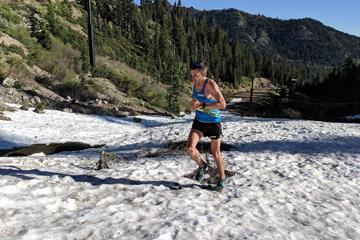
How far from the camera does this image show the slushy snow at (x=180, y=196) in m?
5.79

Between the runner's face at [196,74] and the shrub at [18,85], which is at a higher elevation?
the runner's face at [196,74]

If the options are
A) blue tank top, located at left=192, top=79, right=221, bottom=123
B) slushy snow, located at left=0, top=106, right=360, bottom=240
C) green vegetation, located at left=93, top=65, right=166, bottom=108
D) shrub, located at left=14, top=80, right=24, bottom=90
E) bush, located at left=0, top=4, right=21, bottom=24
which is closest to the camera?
slushy snow, located at left=0, top=106, right=360, bottom=240

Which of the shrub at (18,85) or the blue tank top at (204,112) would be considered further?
the shrub at (18,85)

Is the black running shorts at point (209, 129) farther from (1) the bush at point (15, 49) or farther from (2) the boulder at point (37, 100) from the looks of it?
(1) the bush at point (15, 49)

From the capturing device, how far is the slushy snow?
579 centimetres

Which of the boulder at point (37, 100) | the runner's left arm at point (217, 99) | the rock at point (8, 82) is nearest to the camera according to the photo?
the runner's left arm at point (217, 99)

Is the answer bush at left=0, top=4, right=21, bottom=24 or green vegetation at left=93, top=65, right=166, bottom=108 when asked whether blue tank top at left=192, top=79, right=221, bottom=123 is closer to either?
green vegetation at left=93, top=65, right=166, bottom=108

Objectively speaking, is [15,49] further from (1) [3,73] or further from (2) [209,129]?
(2) [209,129]

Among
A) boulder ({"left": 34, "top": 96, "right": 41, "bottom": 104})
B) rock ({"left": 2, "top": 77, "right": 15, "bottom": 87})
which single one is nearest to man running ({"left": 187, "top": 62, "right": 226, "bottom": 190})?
Result: boulder ({"left": 34, "top": 96, "right": 41, "bottom": 104})

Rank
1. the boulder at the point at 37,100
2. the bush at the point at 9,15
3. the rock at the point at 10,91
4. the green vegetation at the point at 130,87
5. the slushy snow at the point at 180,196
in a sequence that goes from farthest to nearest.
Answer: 1. the bush at the point at 9,15
2. the green vegetation at the point at 130,87
3. the boulder at the point at 37,100
4. the rock at the point at 10,91
5. the slushy snow at the point at 180,196

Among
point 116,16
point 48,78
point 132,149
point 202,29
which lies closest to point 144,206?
point 132,149

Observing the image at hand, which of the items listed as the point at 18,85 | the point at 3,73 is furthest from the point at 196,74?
the point at 3,73

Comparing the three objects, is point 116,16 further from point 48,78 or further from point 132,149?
point 132,149

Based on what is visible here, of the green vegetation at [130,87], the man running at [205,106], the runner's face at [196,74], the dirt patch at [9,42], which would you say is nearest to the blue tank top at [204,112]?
the man running at [205,106]
